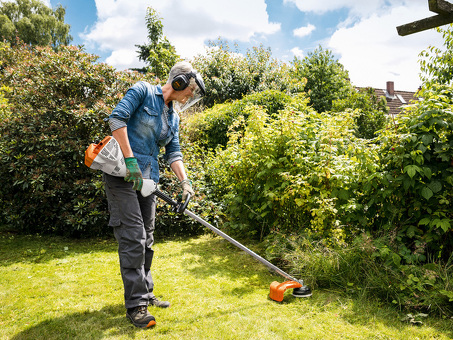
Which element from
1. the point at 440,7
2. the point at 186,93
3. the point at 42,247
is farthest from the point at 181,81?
the point at 42,247

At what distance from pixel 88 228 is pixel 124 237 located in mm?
2983

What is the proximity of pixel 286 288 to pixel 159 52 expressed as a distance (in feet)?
36.4

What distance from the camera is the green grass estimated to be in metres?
2.52

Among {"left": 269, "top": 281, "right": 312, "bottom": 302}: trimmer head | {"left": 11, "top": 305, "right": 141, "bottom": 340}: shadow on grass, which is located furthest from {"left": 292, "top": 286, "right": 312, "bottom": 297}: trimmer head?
{"left": 11, "top": 305, "right": 141, "bottom": 340}: shadow on grass

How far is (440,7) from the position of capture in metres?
3.42

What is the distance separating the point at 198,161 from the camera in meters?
6.40

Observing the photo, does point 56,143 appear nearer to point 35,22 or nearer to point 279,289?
point 279,289

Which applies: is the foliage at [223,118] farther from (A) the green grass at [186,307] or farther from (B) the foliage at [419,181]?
(B) the foliage at [419,181]

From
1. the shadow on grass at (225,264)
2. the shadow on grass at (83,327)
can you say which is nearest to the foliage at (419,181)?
the shadow on grass at (225,264)

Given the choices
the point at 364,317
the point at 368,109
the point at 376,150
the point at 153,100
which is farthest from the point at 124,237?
the point at 368,109

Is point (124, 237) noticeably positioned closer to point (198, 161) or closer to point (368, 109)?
point (198, 161)

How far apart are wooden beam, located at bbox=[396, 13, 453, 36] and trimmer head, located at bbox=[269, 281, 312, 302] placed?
2930 millimetres

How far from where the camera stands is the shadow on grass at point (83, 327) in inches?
96.8

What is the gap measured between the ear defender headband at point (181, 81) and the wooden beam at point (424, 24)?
258cm
